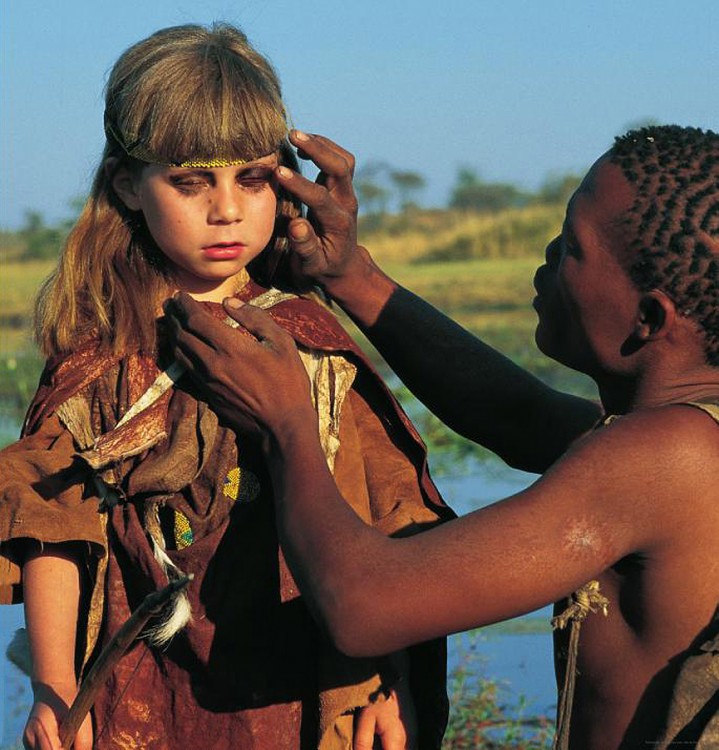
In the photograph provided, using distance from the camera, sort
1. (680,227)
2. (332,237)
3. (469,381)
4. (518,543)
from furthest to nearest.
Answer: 1. (469,381)
2. (332,237)
3. (680,227)
4. (518,543)

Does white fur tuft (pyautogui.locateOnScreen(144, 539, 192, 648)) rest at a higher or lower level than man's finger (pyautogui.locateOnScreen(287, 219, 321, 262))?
lower

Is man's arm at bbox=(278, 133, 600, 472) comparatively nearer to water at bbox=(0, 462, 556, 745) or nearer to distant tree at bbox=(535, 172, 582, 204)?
water at bbox=(0, 462, 556, 745)

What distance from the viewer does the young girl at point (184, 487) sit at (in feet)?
10.5

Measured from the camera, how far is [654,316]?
9.46 feet

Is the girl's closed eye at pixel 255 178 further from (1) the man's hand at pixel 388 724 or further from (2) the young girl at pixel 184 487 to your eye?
(1) the man's hand at pixel 388 724

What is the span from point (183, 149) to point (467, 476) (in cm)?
590

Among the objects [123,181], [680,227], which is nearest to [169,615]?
[123,181]

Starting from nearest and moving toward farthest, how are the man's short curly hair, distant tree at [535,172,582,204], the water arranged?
the man's short curly hair → the water → distant tree at [535,172,582,204]

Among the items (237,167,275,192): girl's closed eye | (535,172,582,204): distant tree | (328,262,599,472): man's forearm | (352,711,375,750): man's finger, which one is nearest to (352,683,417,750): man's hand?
(352,711,375,750): man's finger

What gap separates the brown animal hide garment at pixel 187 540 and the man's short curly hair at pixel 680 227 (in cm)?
78

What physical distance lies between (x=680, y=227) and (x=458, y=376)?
42.2 inches

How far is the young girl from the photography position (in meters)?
3.20

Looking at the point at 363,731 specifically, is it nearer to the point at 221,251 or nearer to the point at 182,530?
the point at 182,530

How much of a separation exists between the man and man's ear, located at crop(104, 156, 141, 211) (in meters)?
0.31
